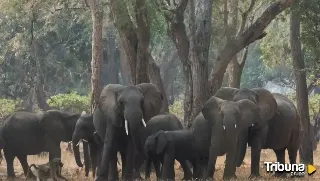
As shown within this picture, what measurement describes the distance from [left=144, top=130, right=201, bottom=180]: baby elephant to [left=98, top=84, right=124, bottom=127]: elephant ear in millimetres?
1015

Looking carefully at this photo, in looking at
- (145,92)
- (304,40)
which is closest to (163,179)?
(145,92)

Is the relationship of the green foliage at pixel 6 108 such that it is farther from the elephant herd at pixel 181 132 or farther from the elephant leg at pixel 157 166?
the elephant leg at pixel 157 166

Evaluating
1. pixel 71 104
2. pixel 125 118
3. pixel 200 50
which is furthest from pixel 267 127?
pixel 71 104

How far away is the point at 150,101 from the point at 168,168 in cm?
154

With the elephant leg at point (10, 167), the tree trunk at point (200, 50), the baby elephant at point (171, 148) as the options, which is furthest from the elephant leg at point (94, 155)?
the tree trunk at point (200, 50)

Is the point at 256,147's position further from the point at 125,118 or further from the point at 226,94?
the point at 125,118

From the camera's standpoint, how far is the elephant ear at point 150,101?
16953 mm

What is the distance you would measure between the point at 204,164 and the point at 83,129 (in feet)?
11.0

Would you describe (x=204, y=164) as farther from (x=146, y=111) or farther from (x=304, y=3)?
(x=304, y=3)

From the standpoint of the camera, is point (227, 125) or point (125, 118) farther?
point (227, 125)

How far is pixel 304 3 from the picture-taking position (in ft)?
70.6

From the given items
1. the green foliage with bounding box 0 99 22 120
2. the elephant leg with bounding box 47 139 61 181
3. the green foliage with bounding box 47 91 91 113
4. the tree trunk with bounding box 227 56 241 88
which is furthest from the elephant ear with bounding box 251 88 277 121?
the green foliage with bounding box 0 99 22 120

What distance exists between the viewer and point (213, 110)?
1678 cm

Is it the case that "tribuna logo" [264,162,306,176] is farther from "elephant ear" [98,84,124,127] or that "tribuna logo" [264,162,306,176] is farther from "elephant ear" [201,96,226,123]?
"elephant ear" [98,84,124,127]
